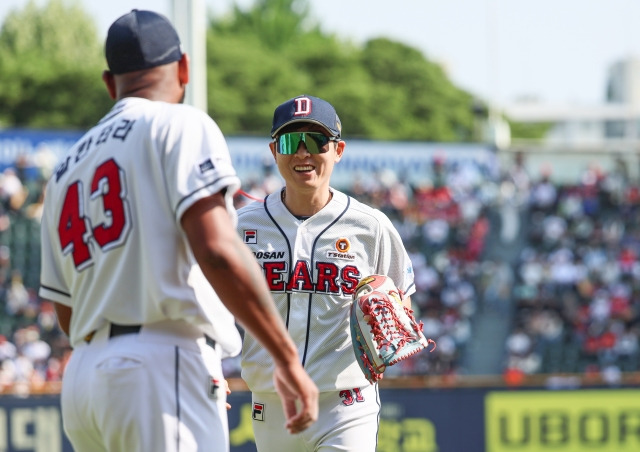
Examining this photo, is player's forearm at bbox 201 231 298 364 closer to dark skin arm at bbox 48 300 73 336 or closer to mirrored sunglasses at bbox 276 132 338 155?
dark skin arm at bbox 48 300 73 336

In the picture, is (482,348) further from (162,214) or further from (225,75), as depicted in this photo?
(225,75)

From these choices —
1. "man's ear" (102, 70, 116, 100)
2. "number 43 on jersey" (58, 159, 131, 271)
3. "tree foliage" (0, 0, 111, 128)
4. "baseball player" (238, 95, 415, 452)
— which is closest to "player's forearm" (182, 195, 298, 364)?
"number 43 on jersey" (58, 159, 131, 271)

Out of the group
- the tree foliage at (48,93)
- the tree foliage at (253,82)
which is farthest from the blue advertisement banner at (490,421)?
the tree foliage at (48,93)

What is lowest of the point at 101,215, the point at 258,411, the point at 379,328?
the point at 258,411

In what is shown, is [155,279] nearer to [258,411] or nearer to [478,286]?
[258,411]

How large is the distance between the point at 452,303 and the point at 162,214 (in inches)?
785

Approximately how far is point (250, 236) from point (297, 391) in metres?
2.14

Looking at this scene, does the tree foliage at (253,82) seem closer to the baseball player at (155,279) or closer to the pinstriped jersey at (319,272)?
the pinstriped jersey at (319,272)

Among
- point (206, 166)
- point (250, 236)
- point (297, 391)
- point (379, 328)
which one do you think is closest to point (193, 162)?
point (206, 166)

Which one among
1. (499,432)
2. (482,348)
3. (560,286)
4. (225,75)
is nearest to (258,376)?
(499,432)

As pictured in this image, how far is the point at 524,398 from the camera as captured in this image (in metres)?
11.2

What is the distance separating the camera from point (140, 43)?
10.4 feet

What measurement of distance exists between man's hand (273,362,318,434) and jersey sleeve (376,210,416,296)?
2.04m

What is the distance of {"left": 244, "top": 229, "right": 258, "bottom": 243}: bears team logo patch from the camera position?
5098 millimetres
